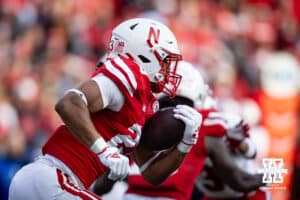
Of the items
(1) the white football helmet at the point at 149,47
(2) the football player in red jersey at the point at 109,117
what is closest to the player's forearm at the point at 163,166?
(2) the football player in red jersey at the point at 109,117

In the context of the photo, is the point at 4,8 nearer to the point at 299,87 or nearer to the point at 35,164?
the point at 299,87

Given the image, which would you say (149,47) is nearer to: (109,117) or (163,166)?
(109,117)

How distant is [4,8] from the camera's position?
43.3 ft

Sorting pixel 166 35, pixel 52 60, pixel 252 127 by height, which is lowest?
pixel 252 127

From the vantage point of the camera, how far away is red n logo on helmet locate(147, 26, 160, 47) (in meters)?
5.59

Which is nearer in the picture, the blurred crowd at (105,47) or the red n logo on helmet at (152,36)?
the red n logo on helmet at (152,36)

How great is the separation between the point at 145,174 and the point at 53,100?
17.8 ft

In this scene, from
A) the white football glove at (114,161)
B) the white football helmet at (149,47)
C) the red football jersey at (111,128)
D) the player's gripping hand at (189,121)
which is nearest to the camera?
the white football glove at (114,161)

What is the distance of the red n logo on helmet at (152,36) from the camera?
18.3ft

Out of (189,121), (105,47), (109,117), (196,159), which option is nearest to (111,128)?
(109,117)

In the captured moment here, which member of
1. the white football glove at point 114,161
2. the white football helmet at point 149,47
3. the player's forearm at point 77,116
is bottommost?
the white football glove at point 114,161

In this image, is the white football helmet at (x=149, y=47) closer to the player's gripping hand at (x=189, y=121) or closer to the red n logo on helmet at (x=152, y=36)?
the red n logo on helmet at (x=152, y=36)

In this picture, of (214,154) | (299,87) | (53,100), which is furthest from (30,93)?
(214,154)

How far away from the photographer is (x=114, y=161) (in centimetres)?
509
